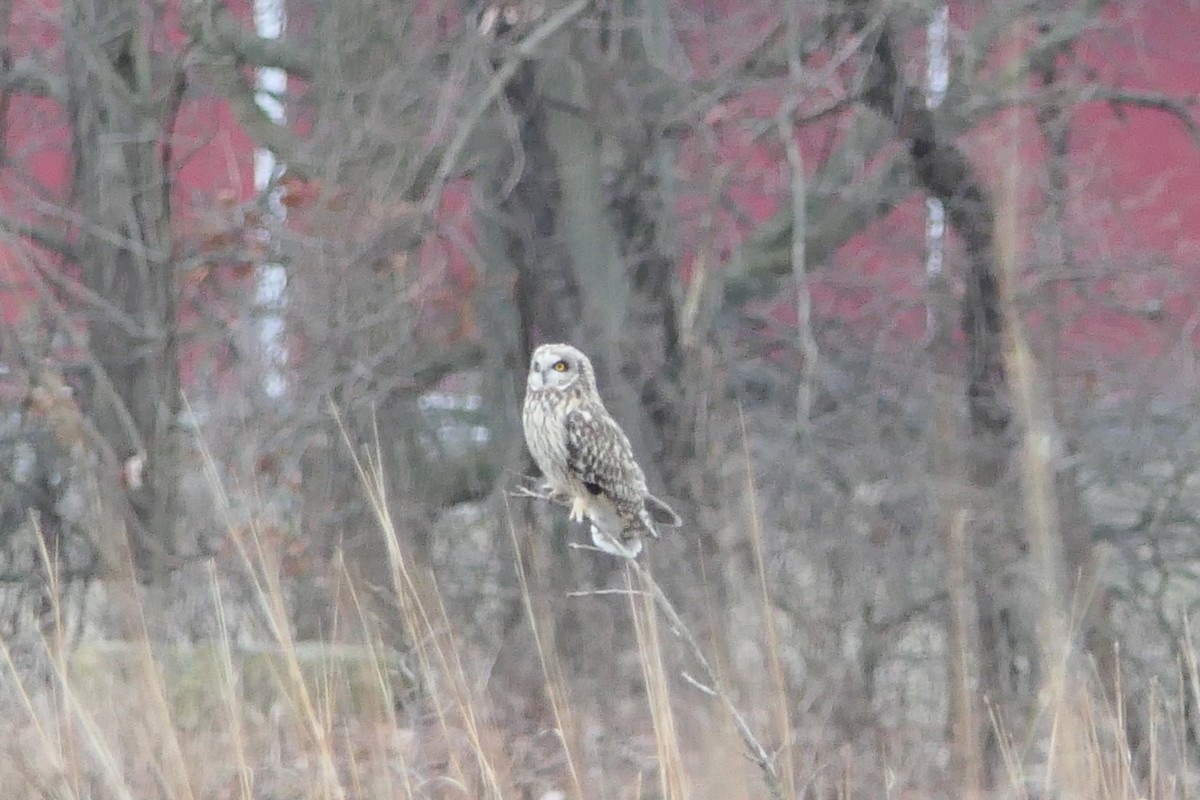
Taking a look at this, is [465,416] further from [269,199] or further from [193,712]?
[193,712]

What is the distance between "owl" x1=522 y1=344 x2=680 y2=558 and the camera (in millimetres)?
3662

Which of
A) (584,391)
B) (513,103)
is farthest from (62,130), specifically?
(584,391)

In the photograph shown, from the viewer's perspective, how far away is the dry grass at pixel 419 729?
2.86 m

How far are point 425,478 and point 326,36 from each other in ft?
5.03

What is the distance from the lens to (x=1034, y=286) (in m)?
4.72

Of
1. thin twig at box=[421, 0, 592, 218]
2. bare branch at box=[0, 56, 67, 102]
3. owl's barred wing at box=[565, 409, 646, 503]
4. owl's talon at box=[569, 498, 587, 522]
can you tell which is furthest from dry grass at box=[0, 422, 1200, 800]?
bare branch at box=[0, 56, 67, 102]

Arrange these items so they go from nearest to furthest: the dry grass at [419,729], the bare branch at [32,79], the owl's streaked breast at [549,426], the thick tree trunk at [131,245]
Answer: the dry grass at [419,729] < the owl's streaked breast at [549,426] < the thick tree trunk at [131,245] < the bare branch at [32,79]

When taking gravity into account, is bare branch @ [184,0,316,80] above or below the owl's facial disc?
above

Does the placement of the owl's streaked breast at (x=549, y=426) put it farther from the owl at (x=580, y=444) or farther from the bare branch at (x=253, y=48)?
the bare branch at (x=253, y=48)

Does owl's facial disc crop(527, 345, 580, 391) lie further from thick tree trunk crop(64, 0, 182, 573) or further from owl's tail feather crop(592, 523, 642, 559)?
thick tree trunk crop(64, 0, 182, 573)

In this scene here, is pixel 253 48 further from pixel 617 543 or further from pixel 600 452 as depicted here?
pixel 617 543

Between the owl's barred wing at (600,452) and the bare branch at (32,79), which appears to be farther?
the bare branch at (32,79)

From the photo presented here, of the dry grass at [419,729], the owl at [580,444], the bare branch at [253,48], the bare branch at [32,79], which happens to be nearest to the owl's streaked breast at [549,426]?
the owl at [580,444]

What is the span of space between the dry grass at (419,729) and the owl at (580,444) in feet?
0.88
